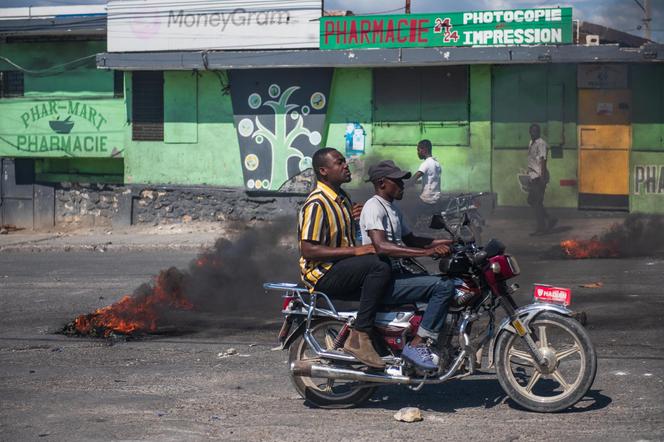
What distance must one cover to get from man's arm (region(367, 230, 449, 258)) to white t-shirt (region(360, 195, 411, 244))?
0.17 ft

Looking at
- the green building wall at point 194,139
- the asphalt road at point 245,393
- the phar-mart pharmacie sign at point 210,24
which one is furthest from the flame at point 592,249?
the green building wall at point 194,139

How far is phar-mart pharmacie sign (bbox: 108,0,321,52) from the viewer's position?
70.4ft

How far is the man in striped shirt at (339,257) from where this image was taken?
6.61 m

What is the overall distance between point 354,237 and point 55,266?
10.6 meters

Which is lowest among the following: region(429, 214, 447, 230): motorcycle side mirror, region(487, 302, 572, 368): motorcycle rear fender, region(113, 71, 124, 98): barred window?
region(487, 302, 572, 368): motorcycle rear fender

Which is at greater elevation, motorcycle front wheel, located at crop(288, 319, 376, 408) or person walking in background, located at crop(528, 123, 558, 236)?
person walking in background, located at crop(528, 123, 558, 236)

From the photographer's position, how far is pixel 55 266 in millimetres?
16484

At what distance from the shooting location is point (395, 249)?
6.59 meters

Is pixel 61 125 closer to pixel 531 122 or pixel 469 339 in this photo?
pixel 531 122

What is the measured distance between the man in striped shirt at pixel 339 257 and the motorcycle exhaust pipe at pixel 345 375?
3.7 inches

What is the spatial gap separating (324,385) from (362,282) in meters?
0.86

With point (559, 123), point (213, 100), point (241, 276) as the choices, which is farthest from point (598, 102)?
point (241, 276)

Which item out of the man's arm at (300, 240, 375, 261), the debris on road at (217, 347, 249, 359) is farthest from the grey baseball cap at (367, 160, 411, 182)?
the debris on road at (217, 347, 249, 359)

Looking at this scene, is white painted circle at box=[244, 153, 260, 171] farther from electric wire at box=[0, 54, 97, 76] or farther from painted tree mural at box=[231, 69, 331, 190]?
electric wire at box=[0, 54, 97, 76]
